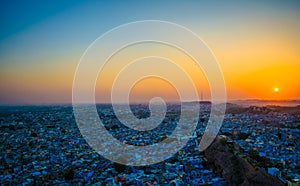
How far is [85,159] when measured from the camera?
31.4 feet

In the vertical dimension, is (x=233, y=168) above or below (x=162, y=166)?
above

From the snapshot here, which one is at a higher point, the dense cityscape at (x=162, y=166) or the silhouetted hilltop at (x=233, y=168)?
the silhouetted hilltop at (x=233, y=168)

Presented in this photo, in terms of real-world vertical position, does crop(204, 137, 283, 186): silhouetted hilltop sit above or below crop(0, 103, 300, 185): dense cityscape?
above

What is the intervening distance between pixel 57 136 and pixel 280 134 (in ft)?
41.2

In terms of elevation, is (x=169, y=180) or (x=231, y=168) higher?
(x=231, y=168)

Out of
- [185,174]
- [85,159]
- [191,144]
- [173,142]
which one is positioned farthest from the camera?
[173,142]

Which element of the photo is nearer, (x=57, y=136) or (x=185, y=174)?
(x=185, y=174)

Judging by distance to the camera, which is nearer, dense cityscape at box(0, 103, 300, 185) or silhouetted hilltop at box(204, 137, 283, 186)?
silhouetted hilltop at box(204, 137, 283, 186)

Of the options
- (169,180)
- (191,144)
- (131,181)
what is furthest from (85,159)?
(191,144)

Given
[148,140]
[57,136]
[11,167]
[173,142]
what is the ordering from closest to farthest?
[11,167], [173,142], [148,140], [57,136]

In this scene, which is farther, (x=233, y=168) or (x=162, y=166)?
(x=162, y=166)

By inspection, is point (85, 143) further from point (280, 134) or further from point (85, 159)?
point (280, 134)

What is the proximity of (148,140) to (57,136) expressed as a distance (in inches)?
229

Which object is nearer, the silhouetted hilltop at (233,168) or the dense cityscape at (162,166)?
the silhouetted hilltop at (233,168)
